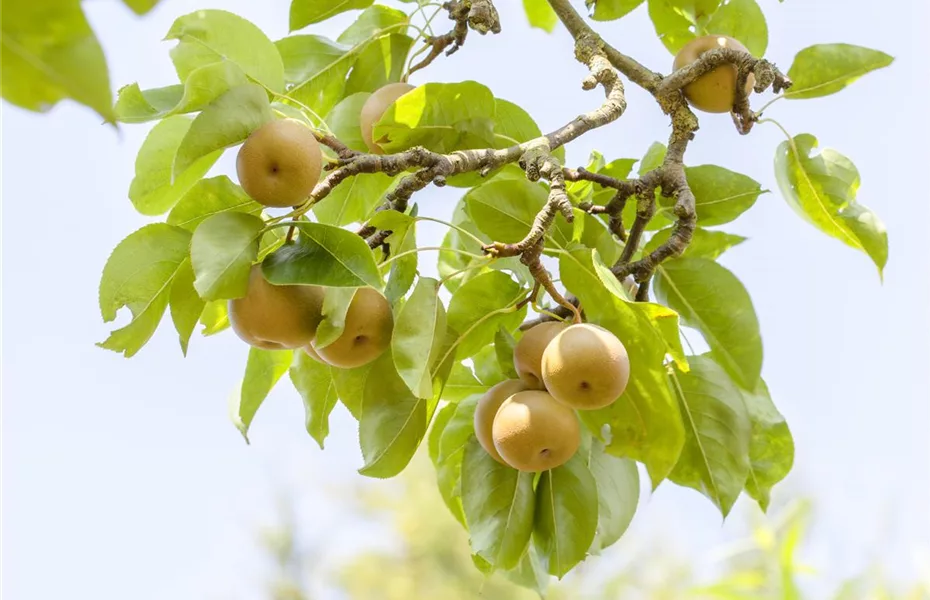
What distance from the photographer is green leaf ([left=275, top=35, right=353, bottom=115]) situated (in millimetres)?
932

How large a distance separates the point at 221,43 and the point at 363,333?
27cm

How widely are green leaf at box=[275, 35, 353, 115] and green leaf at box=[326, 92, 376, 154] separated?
0.07 meters

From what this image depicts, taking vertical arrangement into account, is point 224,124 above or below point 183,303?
above

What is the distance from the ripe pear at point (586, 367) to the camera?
2.27ft

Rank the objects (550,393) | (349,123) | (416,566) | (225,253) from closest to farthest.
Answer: (225,253) < (550,393) < (349,123) < (416,566)

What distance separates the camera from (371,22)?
992mm

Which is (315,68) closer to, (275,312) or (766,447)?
(275,312)

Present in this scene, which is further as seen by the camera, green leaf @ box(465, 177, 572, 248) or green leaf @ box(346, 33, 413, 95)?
green leaf @ box(346, 33, 413, 95)

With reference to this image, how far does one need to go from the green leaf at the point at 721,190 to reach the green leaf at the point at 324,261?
402 millimetres

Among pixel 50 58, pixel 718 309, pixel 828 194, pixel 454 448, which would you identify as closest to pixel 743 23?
pixel 828 194

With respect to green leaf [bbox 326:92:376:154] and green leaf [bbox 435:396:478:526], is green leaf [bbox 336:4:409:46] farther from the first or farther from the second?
green leaf [bbox 435:396:478:526]

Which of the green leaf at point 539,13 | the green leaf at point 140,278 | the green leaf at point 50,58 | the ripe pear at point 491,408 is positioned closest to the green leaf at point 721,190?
the ripe pear at point 491,408

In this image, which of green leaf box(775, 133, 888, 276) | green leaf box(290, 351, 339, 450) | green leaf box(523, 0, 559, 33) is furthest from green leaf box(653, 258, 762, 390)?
green leaf box(523, 0, 559, 33)

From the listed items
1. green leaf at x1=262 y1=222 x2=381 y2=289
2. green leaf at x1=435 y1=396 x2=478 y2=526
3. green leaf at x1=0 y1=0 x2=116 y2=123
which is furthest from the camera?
green leaf at x1=435 y1=396 x2=478 y2=526
